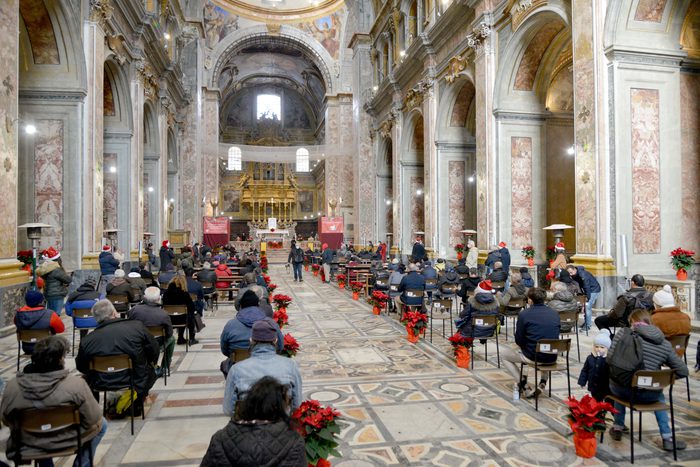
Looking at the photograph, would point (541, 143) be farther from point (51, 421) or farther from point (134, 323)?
point (51, 421)

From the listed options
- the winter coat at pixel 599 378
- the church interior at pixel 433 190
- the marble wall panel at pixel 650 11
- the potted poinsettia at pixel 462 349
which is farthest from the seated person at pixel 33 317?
the marble wall panel at pixel 650 11

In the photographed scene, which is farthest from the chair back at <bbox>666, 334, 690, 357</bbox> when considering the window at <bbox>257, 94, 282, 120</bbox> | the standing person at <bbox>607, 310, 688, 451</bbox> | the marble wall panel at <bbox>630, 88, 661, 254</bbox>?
the window at <bbox>257, 94, 282, 120</bbox>

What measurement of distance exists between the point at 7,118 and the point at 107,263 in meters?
4.16

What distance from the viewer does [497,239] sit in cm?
1397

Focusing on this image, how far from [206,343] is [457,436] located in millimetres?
5210

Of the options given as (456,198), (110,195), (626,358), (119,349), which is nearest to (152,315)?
(119,349)

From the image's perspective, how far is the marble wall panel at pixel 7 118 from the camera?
8.04m

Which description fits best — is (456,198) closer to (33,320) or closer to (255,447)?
(33,320)

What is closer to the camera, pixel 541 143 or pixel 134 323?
pixel 134 323

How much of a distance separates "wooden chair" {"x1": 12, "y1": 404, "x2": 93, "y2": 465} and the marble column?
25.2 meters

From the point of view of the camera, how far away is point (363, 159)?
2895cm

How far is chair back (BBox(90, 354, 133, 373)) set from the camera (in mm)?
4203

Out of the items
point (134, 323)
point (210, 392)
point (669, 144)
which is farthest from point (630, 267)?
point (134, 323)

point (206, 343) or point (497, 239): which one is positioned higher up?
point (497, 239)
